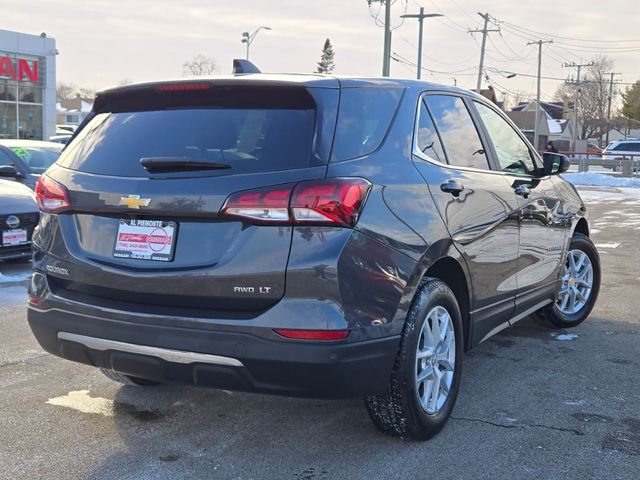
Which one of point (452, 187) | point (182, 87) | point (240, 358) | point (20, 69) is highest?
point (20, 69)

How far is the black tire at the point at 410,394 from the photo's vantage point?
11.1 ft

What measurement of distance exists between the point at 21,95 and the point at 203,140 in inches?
1299

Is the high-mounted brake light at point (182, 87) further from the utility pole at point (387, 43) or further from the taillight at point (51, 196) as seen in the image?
the utility pole at point (387, 43)

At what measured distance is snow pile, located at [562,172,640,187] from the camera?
1118 inches

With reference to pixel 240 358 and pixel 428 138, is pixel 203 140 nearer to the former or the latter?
pixel 240 358

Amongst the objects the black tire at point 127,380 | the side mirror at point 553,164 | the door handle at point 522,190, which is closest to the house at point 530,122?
the side mirror at point 553,164

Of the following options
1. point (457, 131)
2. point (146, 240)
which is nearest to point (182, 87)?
point (146, 240)

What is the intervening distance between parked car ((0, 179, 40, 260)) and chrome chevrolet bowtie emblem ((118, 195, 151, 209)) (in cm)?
533

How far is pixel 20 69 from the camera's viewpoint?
32.5 m

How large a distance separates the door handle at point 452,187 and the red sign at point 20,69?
31.8 m

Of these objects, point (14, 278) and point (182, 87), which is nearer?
point (182, 87)

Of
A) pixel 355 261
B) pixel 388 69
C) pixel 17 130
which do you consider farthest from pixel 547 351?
pixel 17 130

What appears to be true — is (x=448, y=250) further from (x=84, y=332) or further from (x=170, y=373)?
(x=84, y=332)

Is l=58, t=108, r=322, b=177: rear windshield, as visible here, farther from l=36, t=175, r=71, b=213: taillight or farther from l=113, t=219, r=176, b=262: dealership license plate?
l=113, t=219, r=176, b=262: dealership license plate
